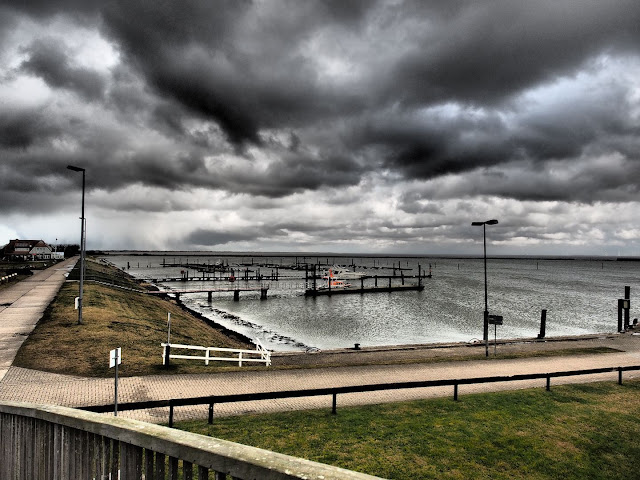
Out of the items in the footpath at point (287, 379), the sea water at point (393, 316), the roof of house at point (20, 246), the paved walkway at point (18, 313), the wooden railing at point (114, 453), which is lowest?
the sea water at point (393, 316)

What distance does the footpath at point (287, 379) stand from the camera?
12.2m

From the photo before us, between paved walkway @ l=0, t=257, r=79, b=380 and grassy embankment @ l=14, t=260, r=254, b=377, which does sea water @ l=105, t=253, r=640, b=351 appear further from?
paved walkway @ l=0, t=257, r=79, b=380

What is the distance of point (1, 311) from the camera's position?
85.3ft

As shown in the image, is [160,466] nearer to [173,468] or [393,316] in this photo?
[173,468]

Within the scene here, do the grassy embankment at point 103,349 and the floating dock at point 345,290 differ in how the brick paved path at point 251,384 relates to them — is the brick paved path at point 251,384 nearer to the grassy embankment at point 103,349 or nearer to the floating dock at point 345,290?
the grassy embankment at point 103,349

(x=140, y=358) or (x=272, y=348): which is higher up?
(x=140, y=358)

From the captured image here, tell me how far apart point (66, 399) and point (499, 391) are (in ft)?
48.9

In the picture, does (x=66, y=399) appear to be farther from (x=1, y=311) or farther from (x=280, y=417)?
(x=1, y=311)

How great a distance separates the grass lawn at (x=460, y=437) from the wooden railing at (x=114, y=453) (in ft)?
19.7

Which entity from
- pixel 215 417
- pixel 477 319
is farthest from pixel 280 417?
pixel 477 319

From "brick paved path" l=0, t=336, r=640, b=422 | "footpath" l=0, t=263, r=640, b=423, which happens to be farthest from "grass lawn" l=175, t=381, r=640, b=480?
"footpath" l=0, t=263, r=640, b=423

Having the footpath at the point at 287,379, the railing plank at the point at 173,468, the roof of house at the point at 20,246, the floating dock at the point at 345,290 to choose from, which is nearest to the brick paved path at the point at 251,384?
the footpath at the point at 287,379

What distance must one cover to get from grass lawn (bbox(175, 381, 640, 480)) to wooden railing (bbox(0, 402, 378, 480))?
600 centimetres

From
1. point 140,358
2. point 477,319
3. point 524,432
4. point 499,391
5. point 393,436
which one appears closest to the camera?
point 393,436
